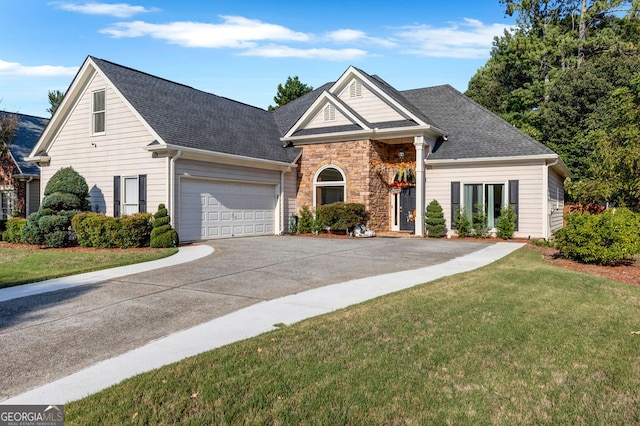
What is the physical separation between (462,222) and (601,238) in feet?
21.9

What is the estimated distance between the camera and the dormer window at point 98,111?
17125mm

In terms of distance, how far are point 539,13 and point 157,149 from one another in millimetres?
36688

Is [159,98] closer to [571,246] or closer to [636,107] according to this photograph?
[571,246]

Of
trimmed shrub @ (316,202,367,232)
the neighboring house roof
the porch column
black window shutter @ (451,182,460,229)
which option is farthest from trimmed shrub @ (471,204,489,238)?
the neighboring house roof

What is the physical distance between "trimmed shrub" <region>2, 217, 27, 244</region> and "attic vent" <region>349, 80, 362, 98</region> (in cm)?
1361

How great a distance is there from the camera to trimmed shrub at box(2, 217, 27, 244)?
52.4 ft

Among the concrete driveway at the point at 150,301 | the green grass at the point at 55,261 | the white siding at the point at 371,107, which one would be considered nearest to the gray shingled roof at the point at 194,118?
the white siding at the point at 371,107

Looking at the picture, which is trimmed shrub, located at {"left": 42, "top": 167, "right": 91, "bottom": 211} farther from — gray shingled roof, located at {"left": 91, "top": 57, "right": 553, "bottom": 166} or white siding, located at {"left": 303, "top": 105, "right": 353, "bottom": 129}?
white siding, located at {"left": 303, "top": 105, "right": 353, "bottom": 129}

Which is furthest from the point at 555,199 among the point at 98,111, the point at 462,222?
the point at 98,111

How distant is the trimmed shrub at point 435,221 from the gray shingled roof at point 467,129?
2.08 meters

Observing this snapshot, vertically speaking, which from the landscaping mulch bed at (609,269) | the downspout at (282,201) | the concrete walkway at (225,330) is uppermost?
the downspout at (282,201)

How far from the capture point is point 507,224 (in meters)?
16.8

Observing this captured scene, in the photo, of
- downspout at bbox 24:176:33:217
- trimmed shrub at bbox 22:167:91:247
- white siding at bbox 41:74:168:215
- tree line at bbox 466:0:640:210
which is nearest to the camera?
trimmed shrub at bbox 22:167:91:247

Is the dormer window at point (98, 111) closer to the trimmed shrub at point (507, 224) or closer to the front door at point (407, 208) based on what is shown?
the front door at point (407, 208)
